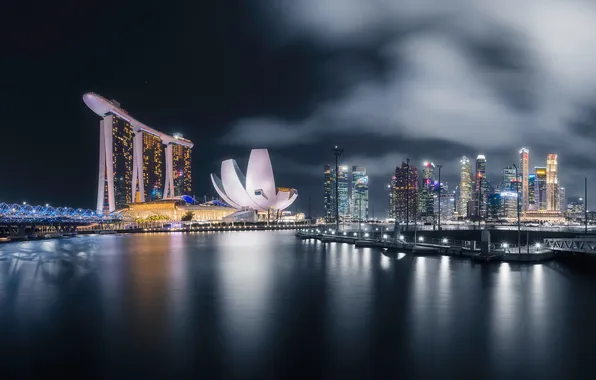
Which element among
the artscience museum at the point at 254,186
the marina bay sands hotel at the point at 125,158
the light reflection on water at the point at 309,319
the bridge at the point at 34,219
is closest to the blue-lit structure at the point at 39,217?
the bridge at the point at 34,219

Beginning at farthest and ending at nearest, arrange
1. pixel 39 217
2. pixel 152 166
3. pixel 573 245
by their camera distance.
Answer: pixel 152 166 < pixel 39 217 < pixel 573 245

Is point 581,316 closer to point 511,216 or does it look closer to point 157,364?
point 157,364

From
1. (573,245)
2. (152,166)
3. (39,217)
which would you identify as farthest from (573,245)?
(152,166)

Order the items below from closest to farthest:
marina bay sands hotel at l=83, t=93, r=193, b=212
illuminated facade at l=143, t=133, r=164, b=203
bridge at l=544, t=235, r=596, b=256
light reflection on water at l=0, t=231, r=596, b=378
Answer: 1. light reflection on water at l=0, t=231, r=596, b=378
2. bridge at l=544, t=235, r=596, b=256
3. marina bay sands hotel at l=83, t=93, r=193, b=212
4. illuminated facade at l=143, t=133, r=164, b=203

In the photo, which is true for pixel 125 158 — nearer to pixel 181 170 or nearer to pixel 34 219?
pixel 34 219

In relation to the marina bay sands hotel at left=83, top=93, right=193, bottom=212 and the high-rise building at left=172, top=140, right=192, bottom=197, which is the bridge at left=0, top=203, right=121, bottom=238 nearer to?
the marina bay sands hotel at left=83, top=93, right=193, bottom=212

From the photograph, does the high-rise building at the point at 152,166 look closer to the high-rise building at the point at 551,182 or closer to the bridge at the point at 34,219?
the bridge at the point at 34,219

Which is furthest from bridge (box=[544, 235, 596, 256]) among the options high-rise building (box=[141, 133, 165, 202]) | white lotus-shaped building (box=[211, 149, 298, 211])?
high-rise building (box=[141, 133, 165, 202])
